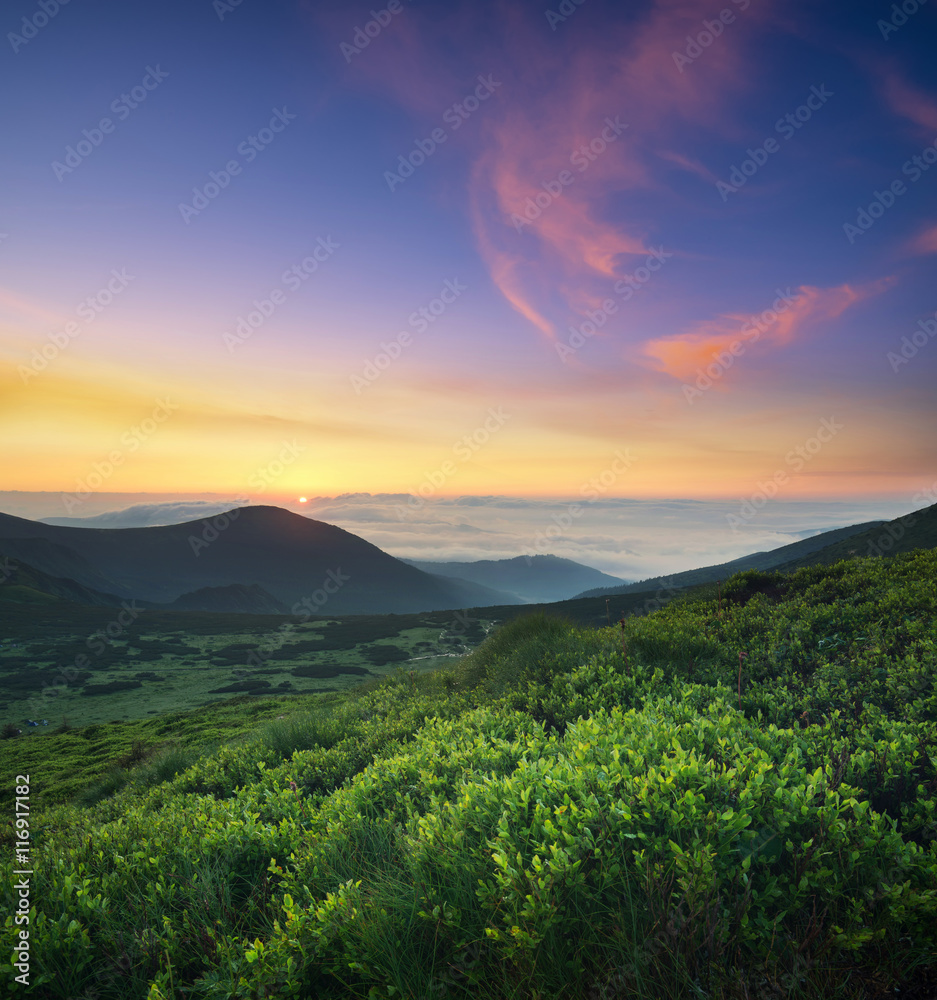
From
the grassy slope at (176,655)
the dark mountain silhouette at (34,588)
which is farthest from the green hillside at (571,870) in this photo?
the dark mountain silhouette at (34,588)

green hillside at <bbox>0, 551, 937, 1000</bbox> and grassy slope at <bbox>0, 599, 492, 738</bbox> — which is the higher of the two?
green hillside at <bbox>0, 551, 937, 1000</bbox>

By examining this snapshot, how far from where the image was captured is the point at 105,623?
98312 millimetres

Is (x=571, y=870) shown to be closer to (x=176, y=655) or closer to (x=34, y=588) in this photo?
(x=176, y=655)

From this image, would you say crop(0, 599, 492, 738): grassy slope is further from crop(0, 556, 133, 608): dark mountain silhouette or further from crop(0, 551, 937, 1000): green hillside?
crop(0, 551, 937, 1000): green hillside

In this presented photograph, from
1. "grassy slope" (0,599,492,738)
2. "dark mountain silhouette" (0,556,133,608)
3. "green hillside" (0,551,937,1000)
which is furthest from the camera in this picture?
"dark mountain silhouette" (0,556,133,608)

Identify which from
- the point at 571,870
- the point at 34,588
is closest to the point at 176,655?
the point at 571,870

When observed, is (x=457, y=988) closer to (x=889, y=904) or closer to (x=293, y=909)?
(x=293, y=909)

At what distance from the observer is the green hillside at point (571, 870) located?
10.1 ft

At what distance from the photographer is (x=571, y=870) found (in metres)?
3.48

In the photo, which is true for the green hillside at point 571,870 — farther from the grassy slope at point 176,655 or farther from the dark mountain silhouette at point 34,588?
the dark mountain silhouette at point 34,588

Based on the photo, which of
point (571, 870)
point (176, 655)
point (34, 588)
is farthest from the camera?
point (34, 588)

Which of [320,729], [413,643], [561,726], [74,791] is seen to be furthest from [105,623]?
[561,726]

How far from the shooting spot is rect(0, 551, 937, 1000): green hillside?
3086mm

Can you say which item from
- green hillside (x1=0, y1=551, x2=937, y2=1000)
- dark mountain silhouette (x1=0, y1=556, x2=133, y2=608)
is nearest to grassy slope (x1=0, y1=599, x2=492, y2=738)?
dark mountain silhouette (x1=0, y1=556, x2=133, y2=608)
